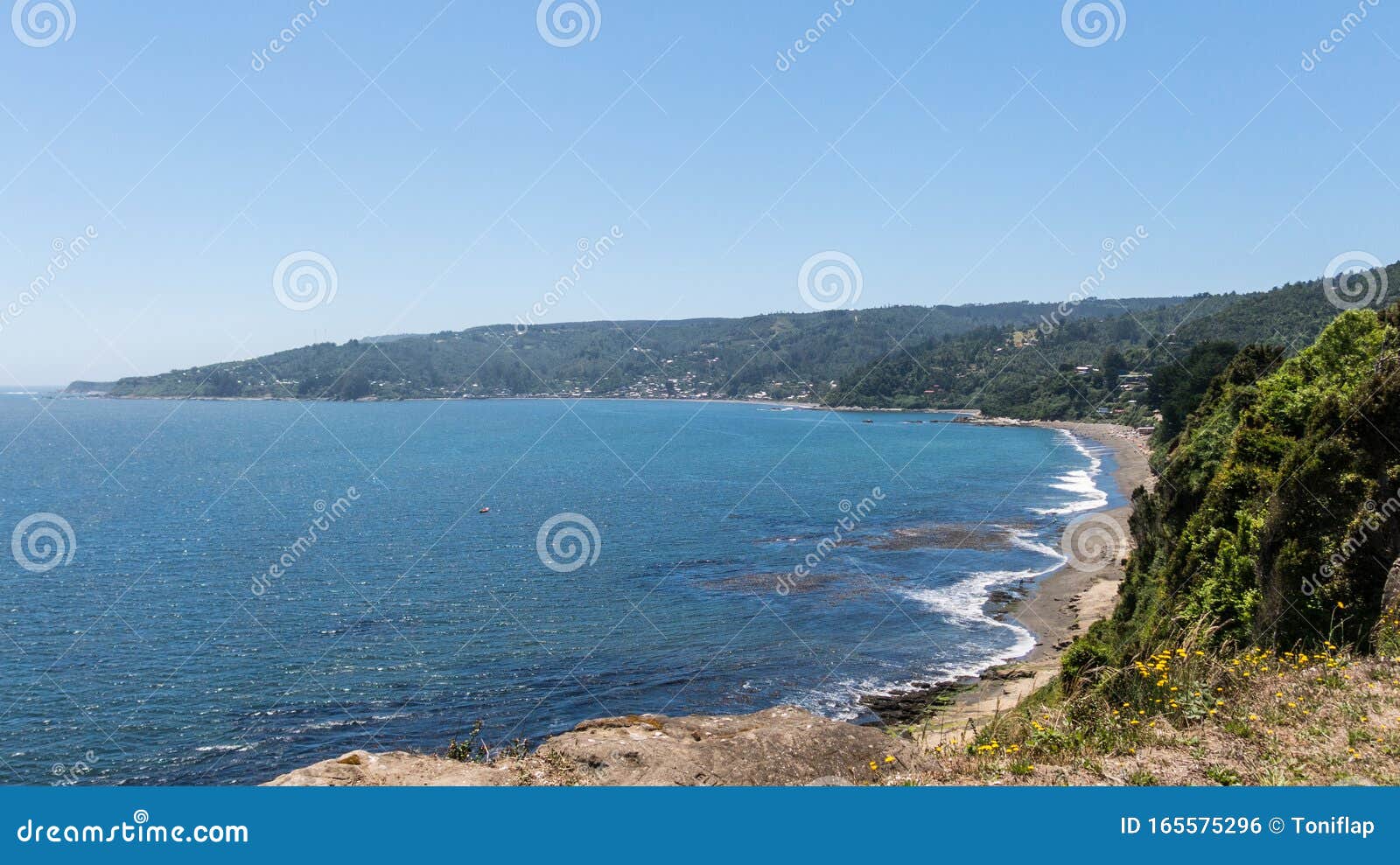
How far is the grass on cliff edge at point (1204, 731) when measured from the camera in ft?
21.4

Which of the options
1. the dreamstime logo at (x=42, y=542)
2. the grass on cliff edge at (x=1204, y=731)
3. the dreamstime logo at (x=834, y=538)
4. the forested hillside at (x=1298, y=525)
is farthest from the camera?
the dreamstime logo at (x=42, y=542)

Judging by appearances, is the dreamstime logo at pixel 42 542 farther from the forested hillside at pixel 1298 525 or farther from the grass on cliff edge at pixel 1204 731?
the grass on cliff edge at pixel 1204 731

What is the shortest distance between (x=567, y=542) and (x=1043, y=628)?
28.4m

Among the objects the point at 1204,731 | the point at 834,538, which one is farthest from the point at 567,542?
the point at 1204,731

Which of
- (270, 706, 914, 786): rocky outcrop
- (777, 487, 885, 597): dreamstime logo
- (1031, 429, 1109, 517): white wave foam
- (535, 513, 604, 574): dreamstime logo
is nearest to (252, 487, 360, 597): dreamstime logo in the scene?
(535, 513, 604, 574): dreamstime logo

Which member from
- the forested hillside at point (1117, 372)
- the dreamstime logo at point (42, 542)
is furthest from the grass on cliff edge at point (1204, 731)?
the forested hillside at point (1117, 372)

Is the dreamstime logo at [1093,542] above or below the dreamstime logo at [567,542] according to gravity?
below

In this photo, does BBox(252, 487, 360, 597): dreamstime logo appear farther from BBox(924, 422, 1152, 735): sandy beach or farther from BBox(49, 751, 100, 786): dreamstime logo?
BBox(924, 422, 1152, 735): sandy beach

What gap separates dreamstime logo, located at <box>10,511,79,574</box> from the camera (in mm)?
43594

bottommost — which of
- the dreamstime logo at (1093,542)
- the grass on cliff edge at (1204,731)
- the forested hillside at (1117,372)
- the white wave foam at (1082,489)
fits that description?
the dreamstime logo at (1093,542)

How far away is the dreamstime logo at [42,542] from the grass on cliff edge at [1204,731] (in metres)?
48.7

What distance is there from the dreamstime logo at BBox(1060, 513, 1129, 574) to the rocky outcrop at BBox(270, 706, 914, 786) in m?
37.7

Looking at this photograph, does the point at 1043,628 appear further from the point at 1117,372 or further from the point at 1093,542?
the point at 1117,372

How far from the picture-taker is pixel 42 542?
163 feet
